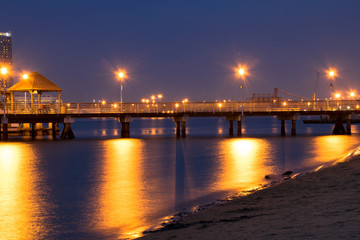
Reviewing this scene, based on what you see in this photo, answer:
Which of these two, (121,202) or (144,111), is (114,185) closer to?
(121,202)

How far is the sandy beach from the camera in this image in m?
9.21

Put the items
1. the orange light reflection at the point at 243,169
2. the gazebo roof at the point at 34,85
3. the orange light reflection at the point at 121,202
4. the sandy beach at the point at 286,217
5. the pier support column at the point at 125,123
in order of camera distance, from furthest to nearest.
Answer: the gazebo roof at the point at 34,85, the pier support column at the point at 125,123, the orange light reflection at the point at 243,169, the orange light reflection at the point at 121,202, the sandy beach at the point at 286,217

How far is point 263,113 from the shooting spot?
184ft

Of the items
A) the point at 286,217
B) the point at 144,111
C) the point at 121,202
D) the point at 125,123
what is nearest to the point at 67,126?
the point at 125,123

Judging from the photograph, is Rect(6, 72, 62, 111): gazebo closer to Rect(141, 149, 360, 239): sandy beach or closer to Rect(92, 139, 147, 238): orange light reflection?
Rect(92, 139, 147, 238): orange light reflection

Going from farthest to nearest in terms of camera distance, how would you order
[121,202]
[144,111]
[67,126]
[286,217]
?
[67,126]
[144,111]
[121,202]
[286,217]

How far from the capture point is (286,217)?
10984 mm

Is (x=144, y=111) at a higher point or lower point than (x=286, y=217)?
higher

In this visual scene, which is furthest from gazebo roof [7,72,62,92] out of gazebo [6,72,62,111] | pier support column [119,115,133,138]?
pier support column [119,115,133,138]

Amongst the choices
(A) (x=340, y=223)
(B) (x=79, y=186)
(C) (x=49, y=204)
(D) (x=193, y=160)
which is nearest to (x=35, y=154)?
(D) (x=193, y=160)

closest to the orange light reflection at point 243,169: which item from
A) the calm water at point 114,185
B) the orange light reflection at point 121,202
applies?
the calm water at point 114,185

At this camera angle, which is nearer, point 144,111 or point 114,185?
point 114,185

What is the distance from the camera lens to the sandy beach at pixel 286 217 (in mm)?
9211

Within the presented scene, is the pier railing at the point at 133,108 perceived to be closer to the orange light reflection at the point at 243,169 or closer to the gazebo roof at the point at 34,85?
the gazebo roof at the point at 34,85
